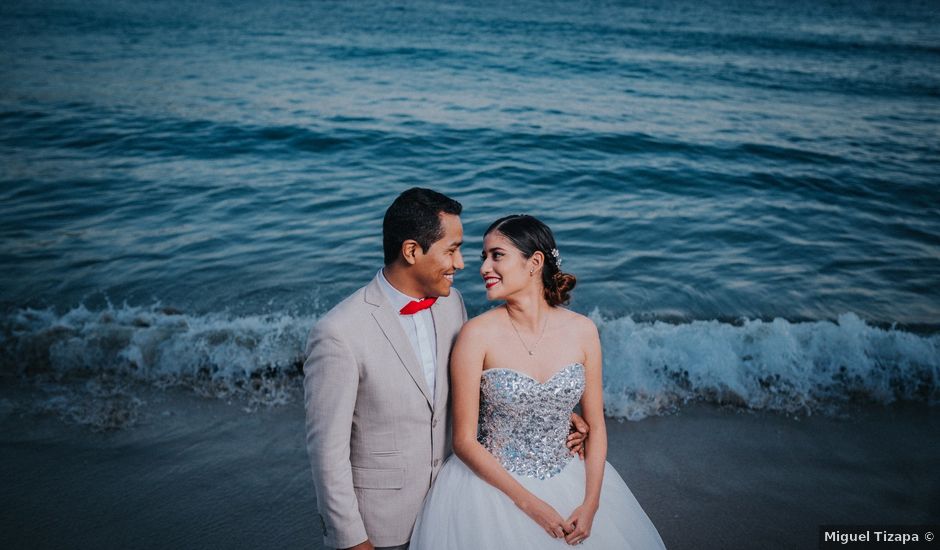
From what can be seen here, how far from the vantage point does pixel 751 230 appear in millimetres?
9500

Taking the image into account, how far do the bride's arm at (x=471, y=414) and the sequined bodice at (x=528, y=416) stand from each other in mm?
119

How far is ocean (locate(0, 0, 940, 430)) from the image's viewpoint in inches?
234

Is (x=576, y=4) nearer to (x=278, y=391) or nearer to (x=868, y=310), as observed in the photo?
(x=868, y=310)

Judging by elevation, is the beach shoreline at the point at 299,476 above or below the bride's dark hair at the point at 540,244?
below

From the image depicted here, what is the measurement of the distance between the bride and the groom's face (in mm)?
237

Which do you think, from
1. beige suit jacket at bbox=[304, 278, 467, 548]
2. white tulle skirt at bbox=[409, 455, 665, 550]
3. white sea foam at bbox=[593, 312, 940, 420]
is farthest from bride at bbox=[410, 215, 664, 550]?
white sea foam at bbox=[593, 312, 940, 420]

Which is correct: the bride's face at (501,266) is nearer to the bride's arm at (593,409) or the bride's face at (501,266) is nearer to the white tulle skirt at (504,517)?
the bride's arm at (593,409)

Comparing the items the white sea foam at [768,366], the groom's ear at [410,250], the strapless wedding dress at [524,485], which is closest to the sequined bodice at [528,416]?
the strapless wedding dress at [524,485]

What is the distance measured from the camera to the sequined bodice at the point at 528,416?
8.98ft

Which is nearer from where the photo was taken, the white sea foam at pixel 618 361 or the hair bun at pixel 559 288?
the hair bun at pixel 559 288

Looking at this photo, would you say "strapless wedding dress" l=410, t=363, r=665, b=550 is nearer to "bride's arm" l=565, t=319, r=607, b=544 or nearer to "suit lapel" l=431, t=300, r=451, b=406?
"bride's arm" l=565, t=319, r=607, b=544

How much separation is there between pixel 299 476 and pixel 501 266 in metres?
2.63

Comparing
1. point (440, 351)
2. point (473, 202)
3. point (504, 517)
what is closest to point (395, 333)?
point (440, 351)

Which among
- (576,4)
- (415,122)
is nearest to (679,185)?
(415,122)
